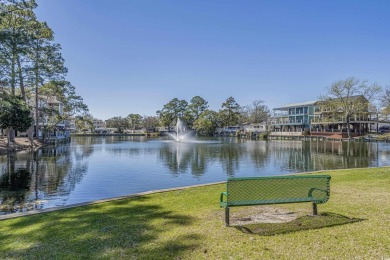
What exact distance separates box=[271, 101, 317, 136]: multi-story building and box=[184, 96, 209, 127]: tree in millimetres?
24636

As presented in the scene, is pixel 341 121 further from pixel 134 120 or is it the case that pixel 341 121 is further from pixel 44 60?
pixel 134 120

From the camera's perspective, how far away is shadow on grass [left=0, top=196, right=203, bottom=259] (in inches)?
164

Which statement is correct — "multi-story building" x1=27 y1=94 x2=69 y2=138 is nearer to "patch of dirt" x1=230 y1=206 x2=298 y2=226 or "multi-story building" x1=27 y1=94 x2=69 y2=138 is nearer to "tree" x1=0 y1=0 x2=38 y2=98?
"tree" x1=0 y1=0 x2=38 y2=98

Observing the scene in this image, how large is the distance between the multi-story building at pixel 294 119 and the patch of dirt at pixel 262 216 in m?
68.1

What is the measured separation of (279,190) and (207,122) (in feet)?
263

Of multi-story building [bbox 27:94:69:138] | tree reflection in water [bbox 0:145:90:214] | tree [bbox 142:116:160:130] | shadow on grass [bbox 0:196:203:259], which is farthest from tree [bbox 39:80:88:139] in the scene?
tree [bbox 142:116:160:130]

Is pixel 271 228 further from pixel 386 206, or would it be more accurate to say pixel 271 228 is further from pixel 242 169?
pixel 242 169

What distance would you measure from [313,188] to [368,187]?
14.2 feet

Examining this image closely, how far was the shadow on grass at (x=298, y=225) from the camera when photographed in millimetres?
4797

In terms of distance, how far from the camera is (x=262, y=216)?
19.3 feet

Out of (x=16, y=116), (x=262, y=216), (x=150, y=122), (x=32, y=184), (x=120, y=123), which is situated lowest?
(x=32, y=184)

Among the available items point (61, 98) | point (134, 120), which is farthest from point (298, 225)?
point (134, 120)

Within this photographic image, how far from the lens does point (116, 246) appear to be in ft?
14.3

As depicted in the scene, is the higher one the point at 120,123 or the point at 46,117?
the point at 120,123
